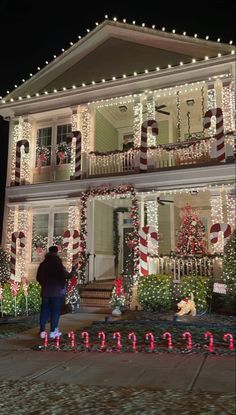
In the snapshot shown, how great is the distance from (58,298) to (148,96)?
818cm

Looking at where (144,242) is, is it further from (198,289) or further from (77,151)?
(77,151)

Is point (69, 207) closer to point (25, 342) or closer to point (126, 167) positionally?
point (126, 167)

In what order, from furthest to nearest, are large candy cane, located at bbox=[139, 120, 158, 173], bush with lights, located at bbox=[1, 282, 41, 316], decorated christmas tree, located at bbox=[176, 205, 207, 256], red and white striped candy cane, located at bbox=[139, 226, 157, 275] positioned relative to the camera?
decorated christmas tree, located at bbox=[176, 205, 207, 256], large candy cane, located at bbox=[139, 120, 158, 173], red and white striped candy cane, located at bbox=[139, 226, 157, 275], bush with lights, located at bbox=[1, 282, 41, 316]

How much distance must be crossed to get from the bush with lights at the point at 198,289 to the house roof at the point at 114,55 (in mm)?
7368

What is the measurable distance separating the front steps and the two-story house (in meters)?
0.61

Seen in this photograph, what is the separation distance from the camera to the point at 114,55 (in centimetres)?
1476

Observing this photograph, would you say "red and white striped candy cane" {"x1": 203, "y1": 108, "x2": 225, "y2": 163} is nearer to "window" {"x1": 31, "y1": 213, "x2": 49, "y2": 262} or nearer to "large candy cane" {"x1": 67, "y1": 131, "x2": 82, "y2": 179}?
"large candy cane" {"x1": 67, "y1": 131, "x2": 82, "y2": 179}

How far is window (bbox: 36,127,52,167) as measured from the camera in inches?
586

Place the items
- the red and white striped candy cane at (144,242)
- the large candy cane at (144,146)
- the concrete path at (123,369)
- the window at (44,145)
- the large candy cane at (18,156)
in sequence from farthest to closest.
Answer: the window at (44,145) < the large candy cane at (18,156) < the large candy cane at (144,146) < the red and white striped candy cane at (144,242) < the concrete path at (123,369)

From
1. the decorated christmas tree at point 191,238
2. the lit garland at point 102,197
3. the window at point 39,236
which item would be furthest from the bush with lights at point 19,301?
the decorated christmas tree at point 191,238

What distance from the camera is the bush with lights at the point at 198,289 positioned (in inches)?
401

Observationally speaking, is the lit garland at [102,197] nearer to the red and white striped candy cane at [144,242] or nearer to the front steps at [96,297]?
the red and white striped candy cane at [144,242]

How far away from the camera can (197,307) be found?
33.4 ft

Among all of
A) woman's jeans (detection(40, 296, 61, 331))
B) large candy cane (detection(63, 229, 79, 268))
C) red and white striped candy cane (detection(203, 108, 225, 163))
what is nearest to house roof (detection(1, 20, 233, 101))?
red and white striped candy cane (detection(203, 108, 225, 163))
